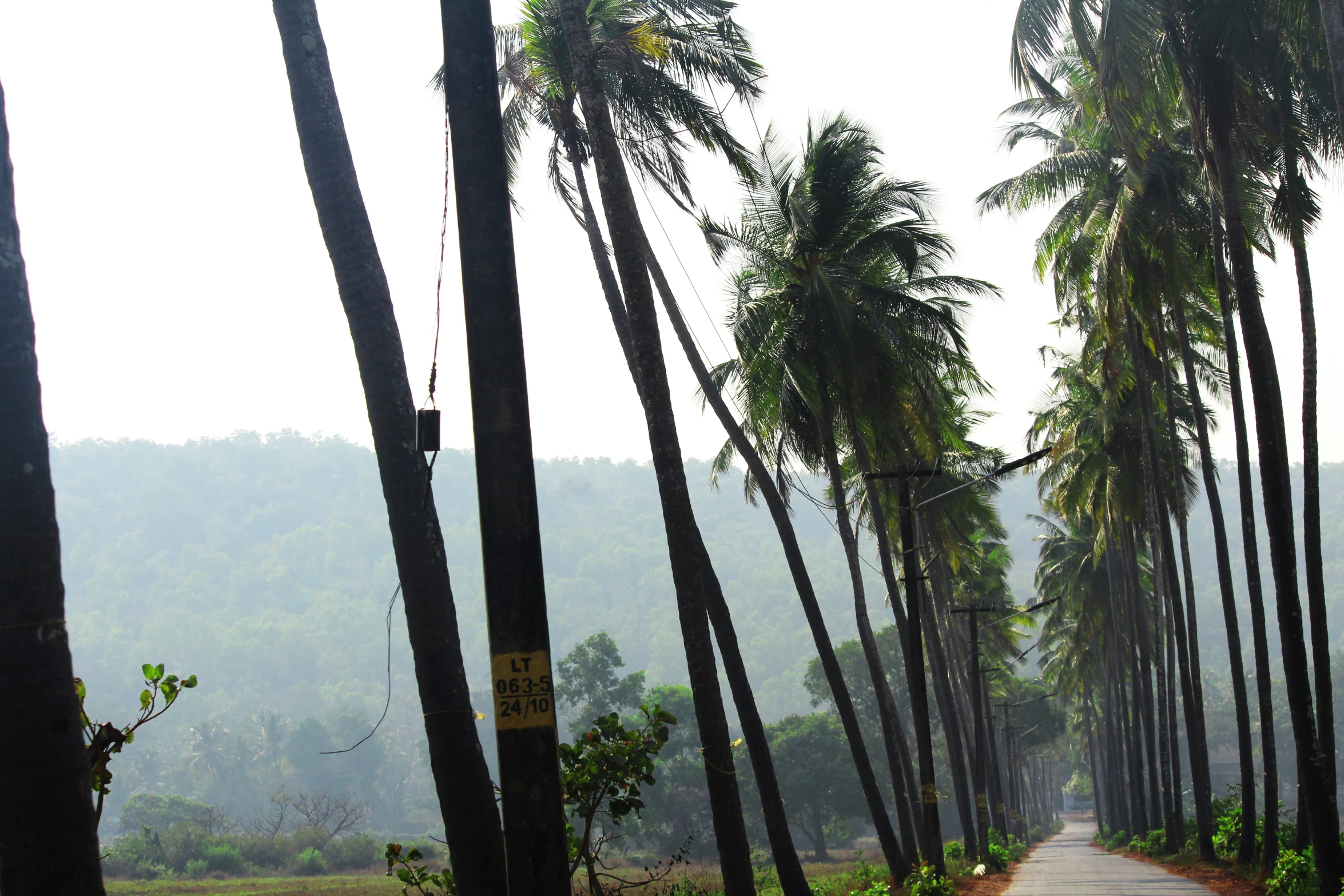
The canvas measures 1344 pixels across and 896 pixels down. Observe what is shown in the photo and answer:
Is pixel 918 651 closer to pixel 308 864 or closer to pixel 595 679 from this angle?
pixel 308 864

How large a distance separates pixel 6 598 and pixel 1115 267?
1724 cm

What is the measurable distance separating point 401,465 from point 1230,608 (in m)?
18.7

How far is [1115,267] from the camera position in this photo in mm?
17641

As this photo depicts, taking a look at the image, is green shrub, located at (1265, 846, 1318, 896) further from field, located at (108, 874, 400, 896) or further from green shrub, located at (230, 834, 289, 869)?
green shrub, located at (230, 834, 289, 869)

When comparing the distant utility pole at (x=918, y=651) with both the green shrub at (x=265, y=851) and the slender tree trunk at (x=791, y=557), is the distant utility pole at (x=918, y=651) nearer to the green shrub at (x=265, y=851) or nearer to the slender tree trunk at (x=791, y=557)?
the slender tree trunk at (x=791, y=557)

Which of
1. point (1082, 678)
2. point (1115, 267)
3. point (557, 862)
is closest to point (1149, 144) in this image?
point (1115, 267)

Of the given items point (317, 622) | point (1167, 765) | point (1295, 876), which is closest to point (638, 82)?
point (1295, 876)

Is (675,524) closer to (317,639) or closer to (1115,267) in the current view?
(1115,267)

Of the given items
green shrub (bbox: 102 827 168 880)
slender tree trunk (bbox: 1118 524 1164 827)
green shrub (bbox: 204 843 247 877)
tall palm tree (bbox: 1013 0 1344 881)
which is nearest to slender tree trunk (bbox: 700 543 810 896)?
tall palm tree (bbox: 1013 0 1344 881)

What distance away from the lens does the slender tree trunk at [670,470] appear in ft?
30.7

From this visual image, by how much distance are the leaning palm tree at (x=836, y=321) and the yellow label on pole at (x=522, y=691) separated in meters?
14.6

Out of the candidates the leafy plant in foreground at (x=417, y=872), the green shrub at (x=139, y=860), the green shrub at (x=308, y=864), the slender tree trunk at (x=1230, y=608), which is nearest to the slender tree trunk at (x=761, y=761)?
the leafy plant in foreground at (x=417, y=872)

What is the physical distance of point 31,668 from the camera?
3902 millimetres

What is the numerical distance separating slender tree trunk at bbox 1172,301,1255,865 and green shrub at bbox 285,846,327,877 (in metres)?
40.9
